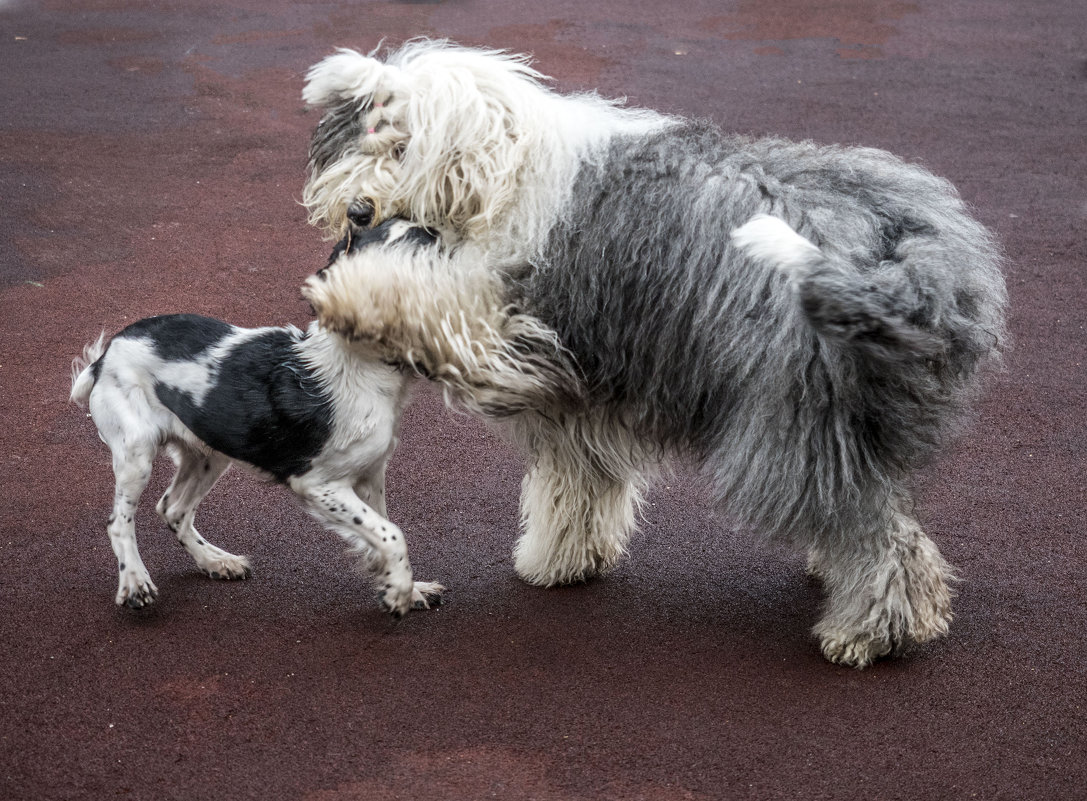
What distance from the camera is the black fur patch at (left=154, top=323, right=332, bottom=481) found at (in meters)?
3.54

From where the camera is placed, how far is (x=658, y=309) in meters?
3.26

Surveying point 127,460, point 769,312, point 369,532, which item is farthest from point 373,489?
point 769,312

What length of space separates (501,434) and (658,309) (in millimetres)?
862

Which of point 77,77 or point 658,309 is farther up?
point 658,309

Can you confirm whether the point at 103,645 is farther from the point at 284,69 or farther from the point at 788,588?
the point at 284,69

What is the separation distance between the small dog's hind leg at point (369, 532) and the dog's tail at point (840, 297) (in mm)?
1430

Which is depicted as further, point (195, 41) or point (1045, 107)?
point (195, 41)

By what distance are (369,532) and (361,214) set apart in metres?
0.97

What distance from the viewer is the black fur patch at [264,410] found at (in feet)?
11.6

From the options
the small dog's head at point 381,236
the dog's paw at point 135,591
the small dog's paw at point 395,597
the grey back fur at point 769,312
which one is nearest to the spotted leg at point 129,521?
the dog's paw at point 135,591

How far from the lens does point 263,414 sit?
354 cm

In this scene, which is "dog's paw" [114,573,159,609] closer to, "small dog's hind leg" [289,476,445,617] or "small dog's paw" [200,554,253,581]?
"small dog's paw" [200,554,253,581]

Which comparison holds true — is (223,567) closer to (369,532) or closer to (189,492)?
(189,492)

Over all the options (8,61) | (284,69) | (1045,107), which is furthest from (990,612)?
(8,61)
